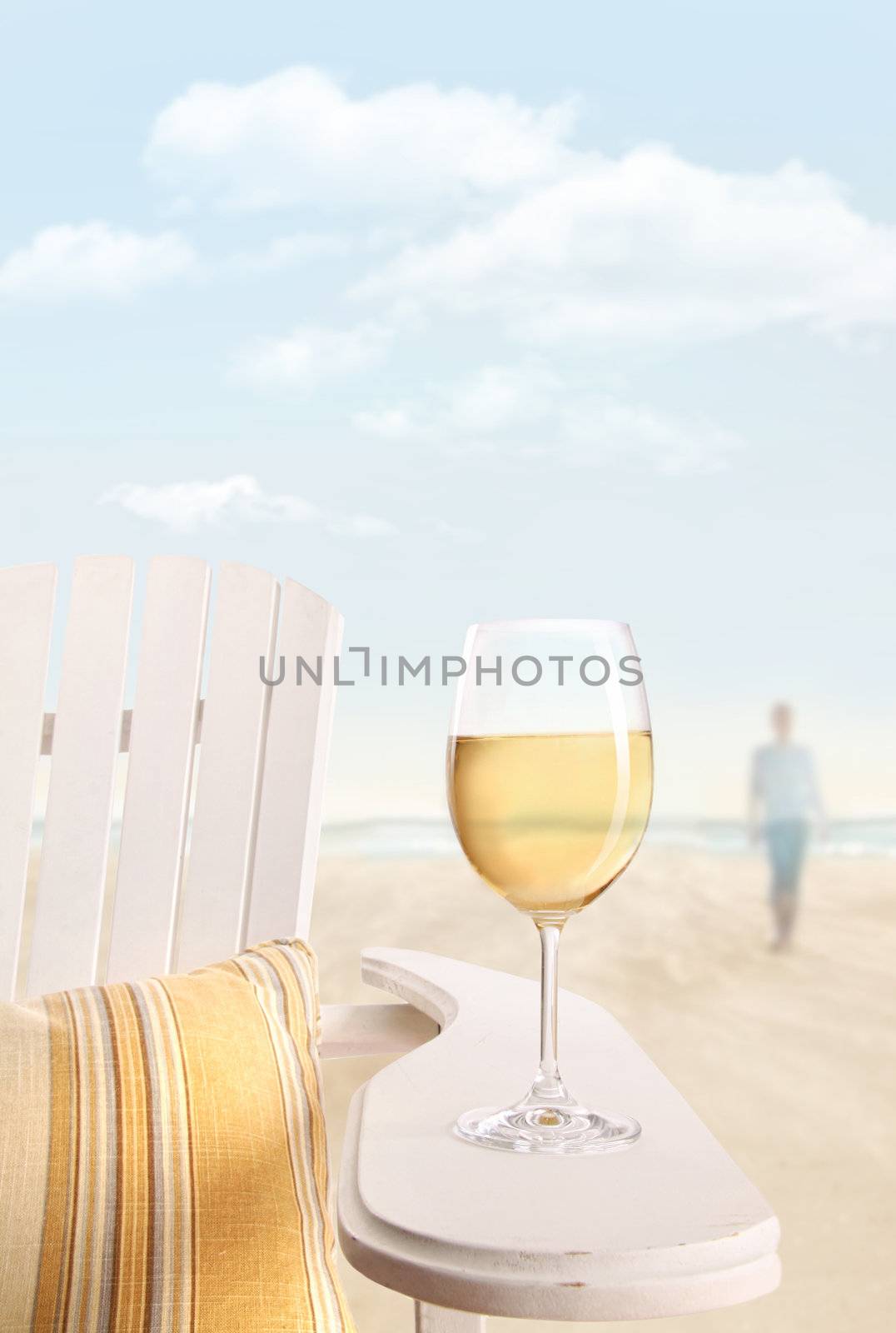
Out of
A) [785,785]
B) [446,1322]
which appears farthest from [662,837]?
[446,1322]

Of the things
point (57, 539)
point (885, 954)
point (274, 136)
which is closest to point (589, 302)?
point (274, 136)

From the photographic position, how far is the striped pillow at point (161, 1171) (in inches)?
25.0

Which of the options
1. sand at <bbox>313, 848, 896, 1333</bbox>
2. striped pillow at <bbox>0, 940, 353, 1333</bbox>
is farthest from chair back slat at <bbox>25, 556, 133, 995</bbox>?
sand at <bbox>313, 848, 896, 1333</bbox>

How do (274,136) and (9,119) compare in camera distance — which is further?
(274,136)

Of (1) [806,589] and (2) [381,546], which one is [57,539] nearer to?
(2) [381,546]

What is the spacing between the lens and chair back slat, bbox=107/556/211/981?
1.28 metres

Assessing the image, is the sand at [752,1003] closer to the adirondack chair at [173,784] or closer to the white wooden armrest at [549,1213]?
the adirondack chair at [173,784]

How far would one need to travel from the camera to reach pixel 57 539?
40.4 ft

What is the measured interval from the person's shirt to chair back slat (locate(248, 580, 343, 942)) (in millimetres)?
9049

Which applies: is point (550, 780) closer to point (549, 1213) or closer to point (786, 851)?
point (549, 1213)

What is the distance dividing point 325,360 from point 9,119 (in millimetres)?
4153

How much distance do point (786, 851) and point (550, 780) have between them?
377 inches

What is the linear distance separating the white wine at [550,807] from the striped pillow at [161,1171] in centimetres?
28

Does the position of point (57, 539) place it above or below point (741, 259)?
below
